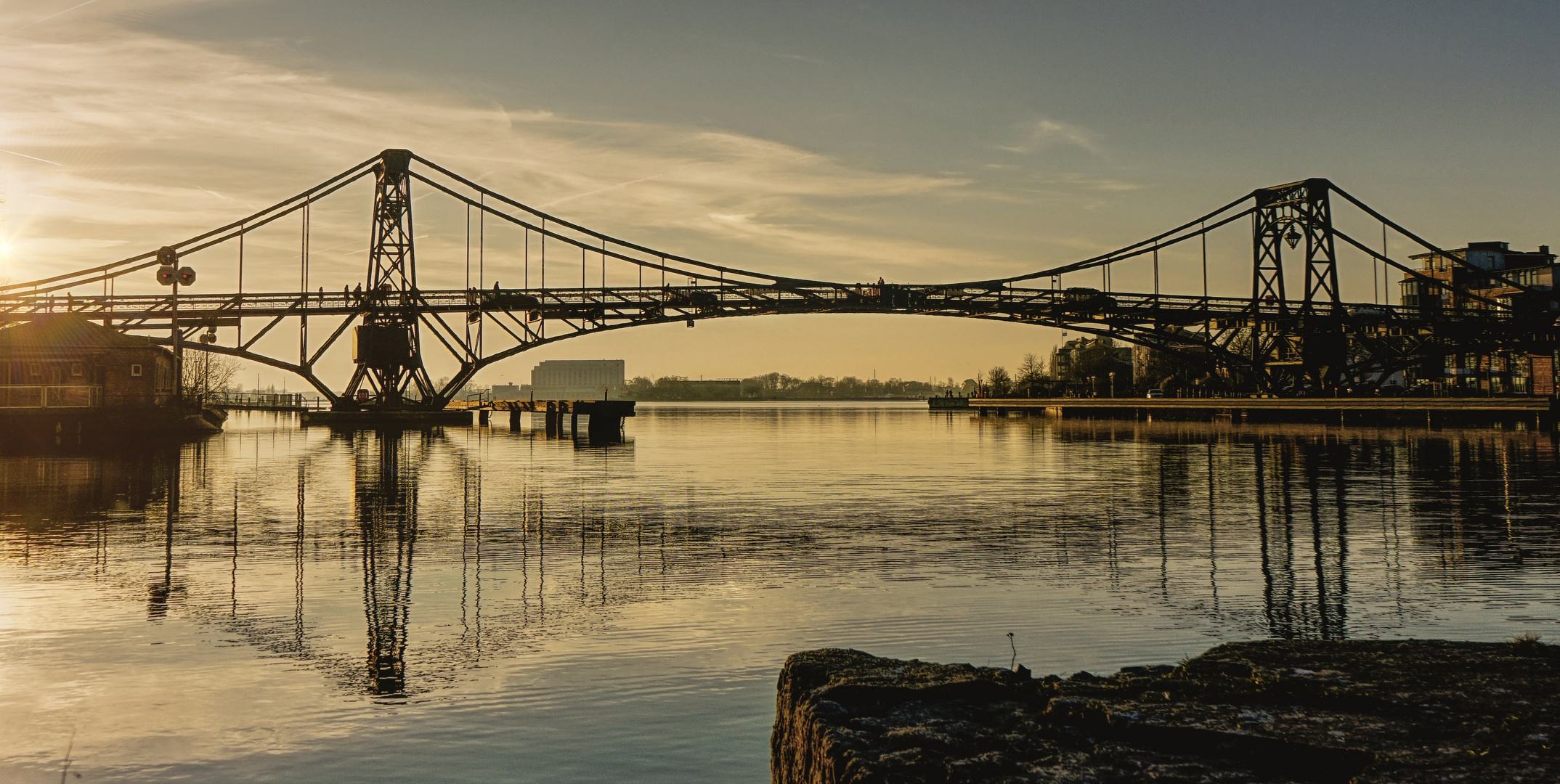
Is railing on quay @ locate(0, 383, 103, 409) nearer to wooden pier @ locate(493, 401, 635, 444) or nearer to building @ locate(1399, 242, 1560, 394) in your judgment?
wooden pier @ locate(493, 401, 635, 444)

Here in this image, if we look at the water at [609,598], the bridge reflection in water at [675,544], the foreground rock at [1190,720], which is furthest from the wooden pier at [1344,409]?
the foreground rock at [1190,720]

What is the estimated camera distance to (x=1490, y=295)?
140625 mm

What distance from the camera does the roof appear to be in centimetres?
7188

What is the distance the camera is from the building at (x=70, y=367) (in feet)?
234

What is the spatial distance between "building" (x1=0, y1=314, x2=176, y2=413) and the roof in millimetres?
45

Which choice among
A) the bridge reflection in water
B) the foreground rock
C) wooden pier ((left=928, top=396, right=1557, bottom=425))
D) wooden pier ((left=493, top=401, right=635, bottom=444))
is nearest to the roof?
wooden pier ((left=493, top=401, right=635, bottom=444))

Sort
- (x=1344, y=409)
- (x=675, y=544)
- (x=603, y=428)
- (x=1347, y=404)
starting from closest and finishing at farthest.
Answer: (x=675, y=544) → (x=603, y=428) → (x=1347, y=404) → (x=1344, y=409)

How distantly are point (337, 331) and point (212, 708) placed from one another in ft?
287

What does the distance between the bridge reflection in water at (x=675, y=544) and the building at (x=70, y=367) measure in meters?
40.6

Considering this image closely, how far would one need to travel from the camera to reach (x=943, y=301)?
103 meters

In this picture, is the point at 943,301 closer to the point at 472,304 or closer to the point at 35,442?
the point at 472,304

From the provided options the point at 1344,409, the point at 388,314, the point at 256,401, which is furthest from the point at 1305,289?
the point at 256,401

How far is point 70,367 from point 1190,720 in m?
81.7

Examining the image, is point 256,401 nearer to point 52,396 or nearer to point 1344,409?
point 52,396
